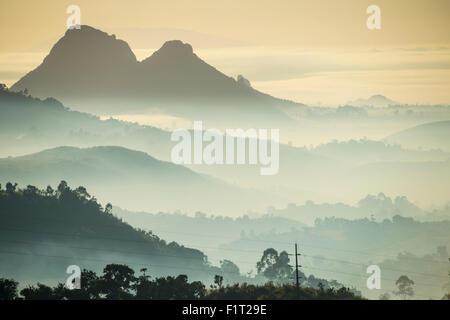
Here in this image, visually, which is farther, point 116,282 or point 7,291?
point 116,282

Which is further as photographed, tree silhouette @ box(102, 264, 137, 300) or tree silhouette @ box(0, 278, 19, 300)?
tree silhouette @ box(102, 264, 137, 300)

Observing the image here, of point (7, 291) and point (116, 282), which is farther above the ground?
point (116, 282)

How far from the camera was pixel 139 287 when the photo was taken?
12169cm

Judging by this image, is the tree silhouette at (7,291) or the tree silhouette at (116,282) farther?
the tree silhouette at (116,282)
